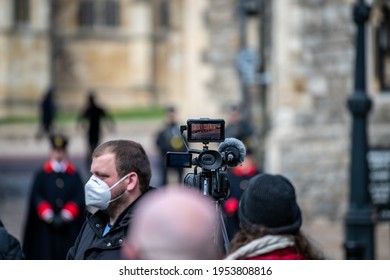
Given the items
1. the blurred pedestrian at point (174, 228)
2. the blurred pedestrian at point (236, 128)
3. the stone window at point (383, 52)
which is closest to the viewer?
the blurred pedestrian at point (174, 228)

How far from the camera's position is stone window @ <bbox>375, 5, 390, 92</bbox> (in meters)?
19.4

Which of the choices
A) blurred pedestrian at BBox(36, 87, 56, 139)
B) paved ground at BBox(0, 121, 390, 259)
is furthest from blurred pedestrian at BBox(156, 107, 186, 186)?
blurred pedestrian at BBox(36, 87, 56, 139)

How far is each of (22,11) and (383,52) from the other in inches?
1683

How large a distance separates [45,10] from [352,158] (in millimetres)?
48724

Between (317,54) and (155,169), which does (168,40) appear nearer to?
(155,169)

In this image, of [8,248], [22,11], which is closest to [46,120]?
[22,11]

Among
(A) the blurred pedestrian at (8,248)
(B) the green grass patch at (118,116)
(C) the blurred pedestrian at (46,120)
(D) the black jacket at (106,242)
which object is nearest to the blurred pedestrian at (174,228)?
(D) the black jacket at (106,242)

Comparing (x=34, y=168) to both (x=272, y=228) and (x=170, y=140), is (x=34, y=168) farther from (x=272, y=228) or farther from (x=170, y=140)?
(x=272, y=228)

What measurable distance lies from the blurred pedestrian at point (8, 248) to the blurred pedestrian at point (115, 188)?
0.66 metres

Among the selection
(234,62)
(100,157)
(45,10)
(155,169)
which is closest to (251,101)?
(234,62)

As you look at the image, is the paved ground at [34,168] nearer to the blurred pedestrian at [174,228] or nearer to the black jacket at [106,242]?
the black jacket at [106,242]

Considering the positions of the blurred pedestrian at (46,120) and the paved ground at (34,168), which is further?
the blurred pedestrian at (46,120)

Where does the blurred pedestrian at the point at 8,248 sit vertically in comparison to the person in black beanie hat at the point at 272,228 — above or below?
below

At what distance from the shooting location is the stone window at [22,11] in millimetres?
60375
